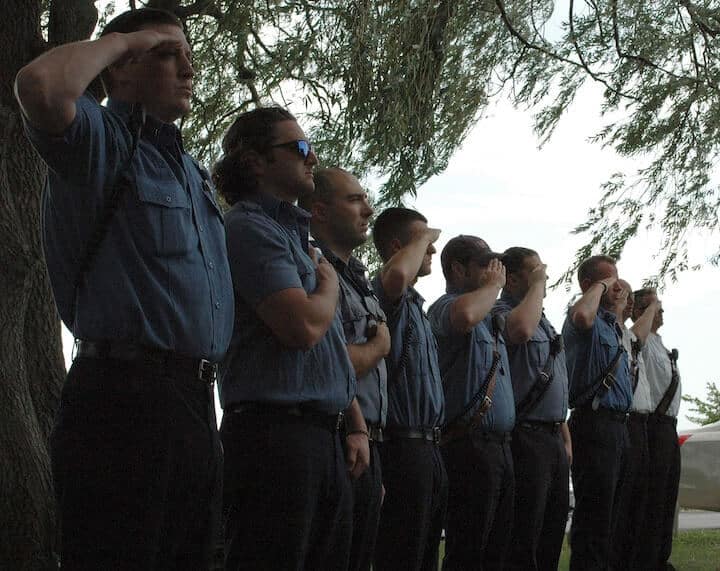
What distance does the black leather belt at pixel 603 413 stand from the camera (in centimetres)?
701

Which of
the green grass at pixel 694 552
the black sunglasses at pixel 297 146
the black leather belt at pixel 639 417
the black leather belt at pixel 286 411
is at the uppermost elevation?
the black sunglasses at pixel 297 146

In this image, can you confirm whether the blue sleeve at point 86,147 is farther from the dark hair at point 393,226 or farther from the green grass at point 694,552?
the green grass at point 694,552

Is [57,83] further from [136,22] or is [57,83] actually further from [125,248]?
[136,22]

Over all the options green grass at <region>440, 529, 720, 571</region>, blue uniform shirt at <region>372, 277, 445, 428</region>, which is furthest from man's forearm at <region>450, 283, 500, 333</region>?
green grass at <region>440, 529, 720, 571</region>

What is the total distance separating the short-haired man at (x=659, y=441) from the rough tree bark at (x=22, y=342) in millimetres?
3877

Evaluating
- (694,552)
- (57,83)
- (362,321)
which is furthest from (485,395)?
(694,552)

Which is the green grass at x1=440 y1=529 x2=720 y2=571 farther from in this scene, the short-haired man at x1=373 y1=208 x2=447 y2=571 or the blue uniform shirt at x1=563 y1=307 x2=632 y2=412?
the short-haired man at x1=373 y1=208 x2=447 y2=571

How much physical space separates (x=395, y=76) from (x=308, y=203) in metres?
2.38

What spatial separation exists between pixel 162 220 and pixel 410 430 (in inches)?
81.8

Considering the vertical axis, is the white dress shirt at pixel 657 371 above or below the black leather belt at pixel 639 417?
above

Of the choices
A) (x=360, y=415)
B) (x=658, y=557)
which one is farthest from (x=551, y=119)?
(x=360, y=415)

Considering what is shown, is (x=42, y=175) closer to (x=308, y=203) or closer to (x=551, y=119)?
(x=308, y=203)

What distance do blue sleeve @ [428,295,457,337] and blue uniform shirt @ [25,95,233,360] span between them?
264 centimetres

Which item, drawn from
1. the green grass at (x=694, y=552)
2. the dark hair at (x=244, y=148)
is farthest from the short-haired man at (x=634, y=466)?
the dark hair at (x=244, y=148)
